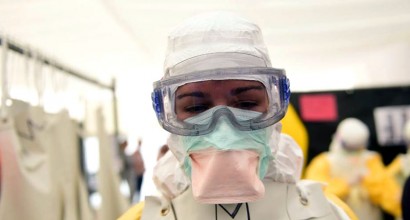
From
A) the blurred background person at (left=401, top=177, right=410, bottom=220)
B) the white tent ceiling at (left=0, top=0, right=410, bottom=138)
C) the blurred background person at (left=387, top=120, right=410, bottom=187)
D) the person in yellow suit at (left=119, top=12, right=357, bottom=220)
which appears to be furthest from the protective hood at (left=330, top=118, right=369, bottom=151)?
the person in yellow suit at (left=119, top=12, right=357, bottom=220)

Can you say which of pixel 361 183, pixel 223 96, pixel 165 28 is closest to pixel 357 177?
pixel 361 183

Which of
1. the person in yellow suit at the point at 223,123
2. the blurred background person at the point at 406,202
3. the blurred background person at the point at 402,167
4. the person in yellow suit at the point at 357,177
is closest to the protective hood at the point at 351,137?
the person in yellow suit at the point at 357,177

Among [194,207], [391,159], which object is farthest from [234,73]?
[391,159]

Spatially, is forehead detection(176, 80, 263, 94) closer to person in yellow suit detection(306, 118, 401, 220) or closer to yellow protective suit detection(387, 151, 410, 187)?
person in yellow suit detection(306, 118, 401, 220)

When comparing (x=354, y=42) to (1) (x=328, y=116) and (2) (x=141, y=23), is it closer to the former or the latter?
(1) (x=328, y=116)

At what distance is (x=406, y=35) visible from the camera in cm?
218

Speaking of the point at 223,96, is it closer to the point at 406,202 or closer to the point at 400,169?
the point at 406,202

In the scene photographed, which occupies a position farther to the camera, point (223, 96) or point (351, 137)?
point (351, 137)

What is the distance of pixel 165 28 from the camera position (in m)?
1.95

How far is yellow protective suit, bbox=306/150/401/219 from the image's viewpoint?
7.47ft

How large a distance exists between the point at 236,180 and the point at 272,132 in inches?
6.0

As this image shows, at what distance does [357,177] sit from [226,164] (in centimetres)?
192

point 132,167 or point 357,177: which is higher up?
point 132,167

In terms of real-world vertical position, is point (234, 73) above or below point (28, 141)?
above
